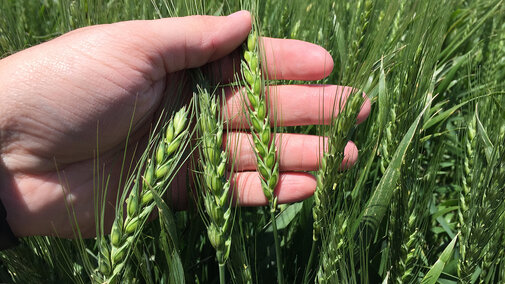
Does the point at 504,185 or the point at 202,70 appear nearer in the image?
the point at 504,185

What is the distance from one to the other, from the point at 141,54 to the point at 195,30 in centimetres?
14

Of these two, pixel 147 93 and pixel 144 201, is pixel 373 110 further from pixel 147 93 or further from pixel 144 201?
pixel 144 201

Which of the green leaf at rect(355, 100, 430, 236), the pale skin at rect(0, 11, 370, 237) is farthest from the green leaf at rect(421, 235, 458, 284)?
the pale skin at rect(0, 11, 370, 237)

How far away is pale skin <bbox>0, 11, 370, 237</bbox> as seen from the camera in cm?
113

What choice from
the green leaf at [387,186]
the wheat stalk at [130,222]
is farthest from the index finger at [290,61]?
the wheat stalk at [130,222]

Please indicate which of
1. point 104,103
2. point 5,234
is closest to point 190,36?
point 104,103

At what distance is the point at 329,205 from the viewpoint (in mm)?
883

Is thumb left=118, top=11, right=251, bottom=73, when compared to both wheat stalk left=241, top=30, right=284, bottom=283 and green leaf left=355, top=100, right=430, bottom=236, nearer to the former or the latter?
wheat stalk left=241, top=30, right=284, bottom=283

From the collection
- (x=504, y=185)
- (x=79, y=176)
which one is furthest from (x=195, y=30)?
(x=504, y=185)

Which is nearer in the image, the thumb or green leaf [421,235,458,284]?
green leaf [421,235,458,284]

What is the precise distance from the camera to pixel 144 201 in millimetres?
880

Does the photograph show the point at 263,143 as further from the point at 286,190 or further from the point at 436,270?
the point at 436,270

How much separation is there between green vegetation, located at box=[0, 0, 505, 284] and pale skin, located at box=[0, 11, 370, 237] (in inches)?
2.5

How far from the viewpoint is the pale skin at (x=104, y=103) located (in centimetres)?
113
